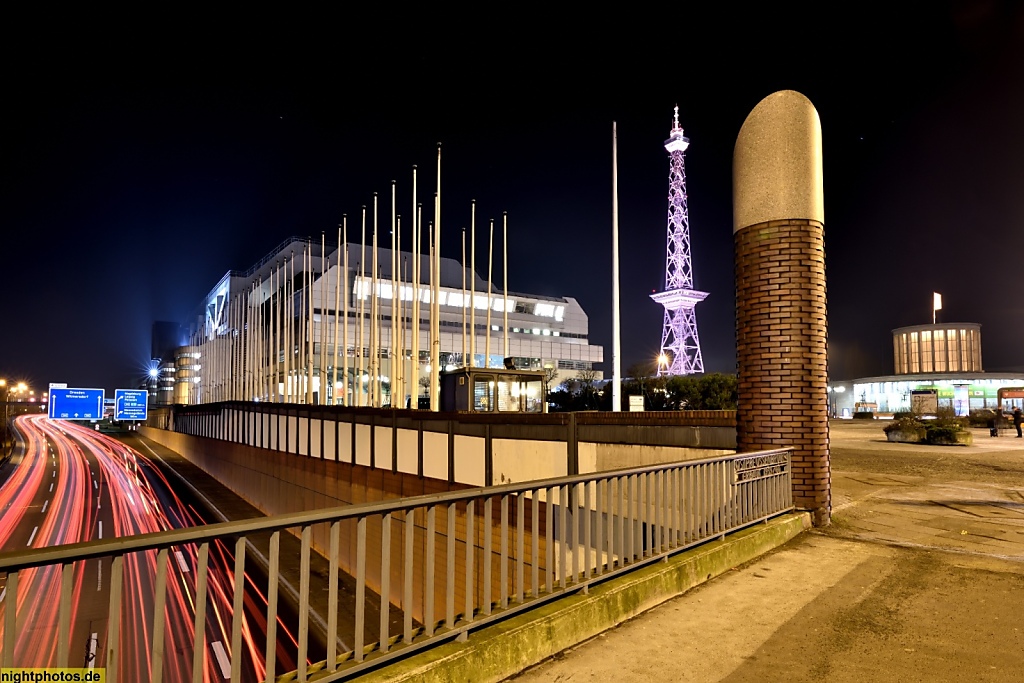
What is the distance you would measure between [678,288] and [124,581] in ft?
319

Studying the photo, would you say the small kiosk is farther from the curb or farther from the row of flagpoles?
the curb

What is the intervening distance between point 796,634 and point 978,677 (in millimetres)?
1079

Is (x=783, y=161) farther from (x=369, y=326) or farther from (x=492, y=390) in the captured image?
(x=369, y=326)

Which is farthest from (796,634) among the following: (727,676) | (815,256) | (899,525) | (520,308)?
(520,308)

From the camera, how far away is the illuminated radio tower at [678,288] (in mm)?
103688

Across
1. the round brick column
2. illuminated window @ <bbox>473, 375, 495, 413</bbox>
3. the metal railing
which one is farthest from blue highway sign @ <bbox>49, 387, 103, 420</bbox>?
the round brick column

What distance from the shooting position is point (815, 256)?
912cm

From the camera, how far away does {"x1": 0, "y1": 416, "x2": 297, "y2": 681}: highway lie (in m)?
18.5

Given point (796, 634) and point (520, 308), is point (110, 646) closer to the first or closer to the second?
point (796, 634)

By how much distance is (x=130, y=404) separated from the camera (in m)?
63.8

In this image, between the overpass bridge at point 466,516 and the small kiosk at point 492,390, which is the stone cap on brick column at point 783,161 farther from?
the small kiosk at point 492,390

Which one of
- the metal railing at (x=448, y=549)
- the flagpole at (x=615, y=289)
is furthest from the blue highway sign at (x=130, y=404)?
the metal railing at (x=448, y=549)

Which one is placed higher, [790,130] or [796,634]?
[790,130]

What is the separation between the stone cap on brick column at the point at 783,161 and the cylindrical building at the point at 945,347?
14806cm
